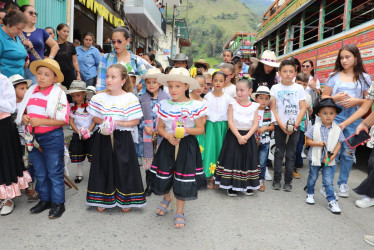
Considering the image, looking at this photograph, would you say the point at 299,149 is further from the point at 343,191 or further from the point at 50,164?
the point at 50,164

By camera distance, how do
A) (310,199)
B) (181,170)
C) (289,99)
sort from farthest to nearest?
(289,99)
(310,199)
(181,170)

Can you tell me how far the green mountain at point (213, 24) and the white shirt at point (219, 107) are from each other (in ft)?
228

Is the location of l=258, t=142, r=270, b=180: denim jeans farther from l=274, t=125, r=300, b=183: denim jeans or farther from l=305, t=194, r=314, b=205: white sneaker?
l=305, t=194, r=314, b=205: white sneaker

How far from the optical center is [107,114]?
10.8 feet

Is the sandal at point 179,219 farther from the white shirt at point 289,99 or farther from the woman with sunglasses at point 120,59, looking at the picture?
the white shirt at point 289,99

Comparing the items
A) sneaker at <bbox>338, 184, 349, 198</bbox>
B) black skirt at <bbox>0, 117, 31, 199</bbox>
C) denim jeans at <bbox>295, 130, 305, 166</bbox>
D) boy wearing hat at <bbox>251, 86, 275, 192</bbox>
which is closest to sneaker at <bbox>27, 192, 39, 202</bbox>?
black skirt at <bbox>0, 117, 31, 199</bbox>

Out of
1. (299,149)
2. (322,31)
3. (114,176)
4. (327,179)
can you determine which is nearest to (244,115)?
(327,179)

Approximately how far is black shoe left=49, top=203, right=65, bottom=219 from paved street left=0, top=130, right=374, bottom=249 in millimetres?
60

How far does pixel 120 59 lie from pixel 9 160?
192cm

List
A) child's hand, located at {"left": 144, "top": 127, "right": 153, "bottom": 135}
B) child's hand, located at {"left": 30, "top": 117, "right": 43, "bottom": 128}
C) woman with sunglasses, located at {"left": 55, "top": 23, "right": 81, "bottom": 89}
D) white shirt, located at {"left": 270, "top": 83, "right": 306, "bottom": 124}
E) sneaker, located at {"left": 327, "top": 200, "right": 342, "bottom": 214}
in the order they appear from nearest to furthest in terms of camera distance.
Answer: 1. child's hand, located at {"left": 30, "top": 117, "right": 43, "bottom": 128}
2. sneaker, located at {"left": 327, "top": 200, "right": 342, "bottom": 214}
3. child's hand, located at {"left": 144, "top": 127, "right": 153, "bottom": 135}
4. white shirt, located at {"left": 270, "top": 83, "right": 306, "bottom": 124}
5. woman with sunglasses, located at {"left": 55, "top": 23, "right": 81, "bottom": 89}

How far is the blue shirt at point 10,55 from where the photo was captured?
12.7 feet

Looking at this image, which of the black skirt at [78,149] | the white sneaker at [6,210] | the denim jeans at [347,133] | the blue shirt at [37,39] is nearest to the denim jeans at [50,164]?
the white sneaker at [6,210]

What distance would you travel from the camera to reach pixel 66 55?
615 centimetres

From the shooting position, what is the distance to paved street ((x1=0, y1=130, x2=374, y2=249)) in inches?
108
